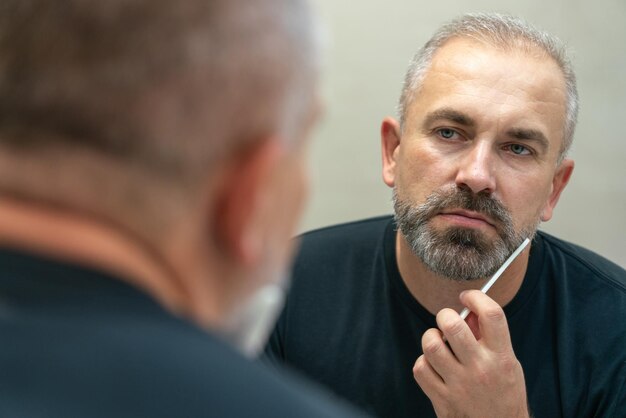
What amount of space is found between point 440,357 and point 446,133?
0.38m

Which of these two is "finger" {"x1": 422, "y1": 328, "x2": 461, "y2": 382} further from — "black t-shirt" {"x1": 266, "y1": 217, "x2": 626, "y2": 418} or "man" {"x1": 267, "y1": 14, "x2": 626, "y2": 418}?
"black t-shirt" {"x1": 266, "y1": 217, "x2": 626, "y2": 418}

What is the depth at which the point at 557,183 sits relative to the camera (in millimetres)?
1503

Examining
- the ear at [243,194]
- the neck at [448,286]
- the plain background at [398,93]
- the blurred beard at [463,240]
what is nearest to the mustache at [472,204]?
the blurred beard at [463,240]

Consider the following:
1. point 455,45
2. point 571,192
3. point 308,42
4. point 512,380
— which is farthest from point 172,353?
point 571,192

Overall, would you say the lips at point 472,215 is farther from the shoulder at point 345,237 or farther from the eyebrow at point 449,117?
the shoulder at point 345,237

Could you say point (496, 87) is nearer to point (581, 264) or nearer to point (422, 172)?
point (422, 172)

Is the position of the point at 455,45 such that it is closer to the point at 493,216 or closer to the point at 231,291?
the point at 493,216

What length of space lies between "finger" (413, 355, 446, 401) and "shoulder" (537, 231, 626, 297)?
0.36 meters

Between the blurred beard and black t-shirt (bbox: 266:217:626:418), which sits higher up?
the blurred beard

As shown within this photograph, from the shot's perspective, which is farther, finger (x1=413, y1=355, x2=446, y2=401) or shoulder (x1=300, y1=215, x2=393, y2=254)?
shoulder (x1=300, y1=215, x2=393, y2=254)

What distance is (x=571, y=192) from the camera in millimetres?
2236

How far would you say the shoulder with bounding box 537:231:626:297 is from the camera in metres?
1.48

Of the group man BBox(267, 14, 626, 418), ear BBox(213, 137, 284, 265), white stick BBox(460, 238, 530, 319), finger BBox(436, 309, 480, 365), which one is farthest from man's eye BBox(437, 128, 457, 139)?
ear BBox(213, 137, 284, 265)

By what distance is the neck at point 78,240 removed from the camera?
466mm
